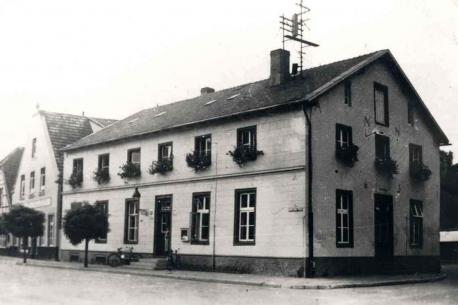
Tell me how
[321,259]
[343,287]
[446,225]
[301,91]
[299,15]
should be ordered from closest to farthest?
[343,287] < [321,259] < [301,91] < [299,15] < [446,225]

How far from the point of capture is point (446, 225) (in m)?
38.7

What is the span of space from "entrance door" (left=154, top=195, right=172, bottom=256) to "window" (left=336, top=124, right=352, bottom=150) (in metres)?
8.43

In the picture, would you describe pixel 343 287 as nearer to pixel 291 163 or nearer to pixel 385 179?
pixel 291 163

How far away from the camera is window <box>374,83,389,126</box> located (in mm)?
24719

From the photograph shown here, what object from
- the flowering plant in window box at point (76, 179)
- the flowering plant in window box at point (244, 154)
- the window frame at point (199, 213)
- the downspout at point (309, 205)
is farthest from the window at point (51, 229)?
the downspout at point (309, 205)

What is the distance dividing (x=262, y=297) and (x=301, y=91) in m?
9.92

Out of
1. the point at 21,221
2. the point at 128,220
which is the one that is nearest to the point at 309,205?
the point at 128,220

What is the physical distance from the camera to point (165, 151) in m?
27.7

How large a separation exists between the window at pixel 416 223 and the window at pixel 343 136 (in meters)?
5.00

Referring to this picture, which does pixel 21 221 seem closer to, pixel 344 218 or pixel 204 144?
pixel 204 144

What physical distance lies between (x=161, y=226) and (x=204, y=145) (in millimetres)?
4512

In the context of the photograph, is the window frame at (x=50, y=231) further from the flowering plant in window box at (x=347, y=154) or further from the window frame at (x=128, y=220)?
the flowering plant in window box at (x=347, y=154)

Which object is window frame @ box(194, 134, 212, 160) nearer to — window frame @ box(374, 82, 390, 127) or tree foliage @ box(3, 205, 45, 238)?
window frame @ box(374, 82, 390, 127)

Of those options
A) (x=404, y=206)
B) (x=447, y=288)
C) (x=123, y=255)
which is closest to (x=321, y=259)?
(x=447, y=288)
